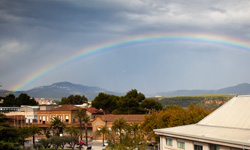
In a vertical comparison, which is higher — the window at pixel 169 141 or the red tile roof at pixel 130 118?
the window at pixel 169 141

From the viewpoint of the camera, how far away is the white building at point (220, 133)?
2116 centimetres

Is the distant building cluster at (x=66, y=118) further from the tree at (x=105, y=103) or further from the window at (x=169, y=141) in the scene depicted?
the window at (x=169, y=141)

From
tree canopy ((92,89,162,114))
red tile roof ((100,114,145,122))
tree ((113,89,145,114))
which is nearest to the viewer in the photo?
red tile roof ((100,114,145,122))

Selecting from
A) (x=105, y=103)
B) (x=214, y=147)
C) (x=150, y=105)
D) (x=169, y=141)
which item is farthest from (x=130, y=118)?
(x=214, y=147)

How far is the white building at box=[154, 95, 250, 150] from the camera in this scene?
69.4ft

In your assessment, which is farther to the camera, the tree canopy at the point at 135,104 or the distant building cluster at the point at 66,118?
the tree canopy at the point at 135,104

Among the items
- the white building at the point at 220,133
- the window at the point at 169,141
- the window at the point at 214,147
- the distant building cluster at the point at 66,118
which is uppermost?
the white building at the point at 220,133

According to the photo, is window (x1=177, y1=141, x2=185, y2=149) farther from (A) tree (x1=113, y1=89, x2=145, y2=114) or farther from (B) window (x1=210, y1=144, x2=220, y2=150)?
Answer: (A) tree (x1=113, y1=89, x2=145, y2=114)

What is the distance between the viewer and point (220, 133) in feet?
78.1

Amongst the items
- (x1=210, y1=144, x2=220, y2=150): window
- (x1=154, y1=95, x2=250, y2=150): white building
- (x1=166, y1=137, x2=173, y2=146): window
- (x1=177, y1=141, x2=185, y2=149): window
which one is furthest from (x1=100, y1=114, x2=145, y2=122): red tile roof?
(x1=210, y1=144, x2=220, y2=150): window

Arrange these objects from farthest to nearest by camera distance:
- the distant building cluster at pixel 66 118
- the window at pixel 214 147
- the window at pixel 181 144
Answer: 1. the distant building cluster at pixel 66 118
2. the window at pixel 181 144
3. the window at pixel 214 147

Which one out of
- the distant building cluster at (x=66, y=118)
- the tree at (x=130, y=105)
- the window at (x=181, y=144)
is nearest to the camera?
the window at (x=181, y=144)

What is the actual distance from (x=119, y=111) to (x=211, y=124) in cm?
5812

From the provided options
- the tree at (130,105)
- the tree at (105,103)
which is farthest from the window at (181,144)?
the tree at (105,103)
